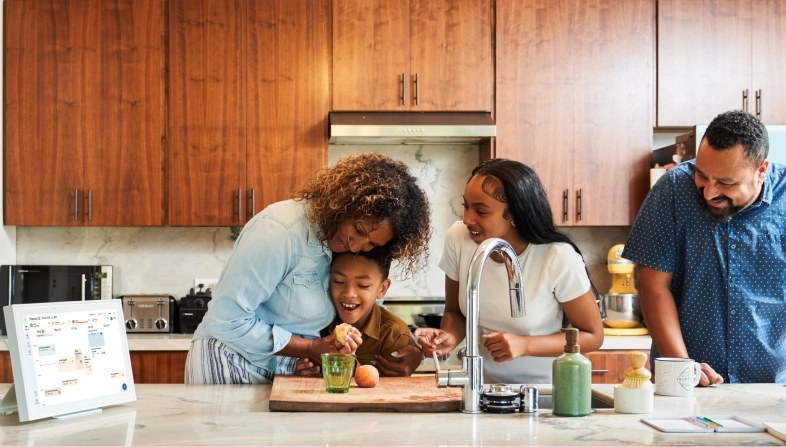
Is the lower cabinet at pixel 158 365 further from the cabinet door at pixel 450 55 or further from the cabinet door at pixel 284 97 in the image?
the cabinet door at pixel 450 55

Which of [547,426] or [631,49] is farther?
[631,49]

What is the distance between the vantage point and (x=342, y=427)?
1.57 meters

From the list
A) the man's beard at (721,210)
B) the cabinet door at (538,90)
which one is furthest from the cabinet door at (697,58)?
the man's beard at (721,210)

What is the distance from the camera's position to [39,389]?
5.33ft

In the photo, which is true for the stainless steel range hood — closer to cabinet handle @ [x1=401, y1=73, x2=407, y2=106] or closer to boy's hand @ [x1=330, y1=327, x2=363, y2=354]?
cabinet handle @ [x1=401, y1=73, x2=407, y2=106]

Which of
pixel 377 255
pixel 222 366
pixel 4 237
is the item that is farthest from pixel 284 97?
pixel 222 366

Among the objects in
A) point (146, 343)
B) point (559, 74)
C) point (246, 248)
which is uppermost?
point (559, 74)

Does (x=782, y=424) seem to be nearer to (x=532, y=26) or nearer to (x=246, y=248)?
(x=246, y=248)

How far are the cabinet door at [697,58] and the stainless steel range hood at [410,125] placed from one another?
0.86m

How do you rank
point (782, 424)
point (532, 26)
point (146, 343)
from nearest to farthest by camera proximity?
1. point (782, 424)
2. point (146, 343)
3. point (532, 26)

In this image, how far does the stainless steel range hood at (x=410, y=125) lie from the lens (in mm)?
3787

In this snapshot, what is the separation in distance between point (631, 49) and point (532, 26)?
47 cm

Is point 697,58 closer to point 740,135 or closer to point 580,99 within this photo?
point 580,99

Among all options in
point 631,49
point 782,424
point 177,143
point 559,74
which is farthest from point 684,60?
point 782,424
